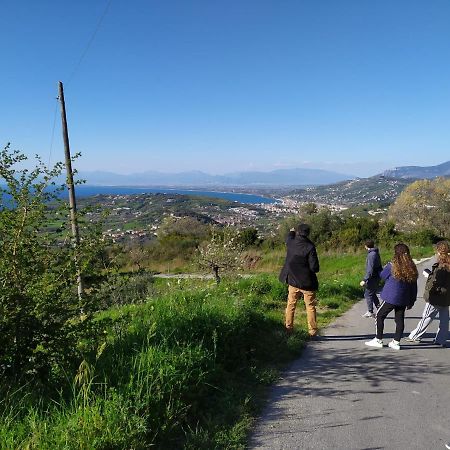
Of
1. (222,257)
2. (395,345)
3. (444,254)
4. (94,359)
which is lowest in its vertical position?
(222,257)

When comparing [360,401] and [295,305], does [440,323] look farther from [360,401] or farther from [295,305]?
[360,401]

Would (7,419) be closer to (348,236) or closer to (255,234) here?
(348,236)

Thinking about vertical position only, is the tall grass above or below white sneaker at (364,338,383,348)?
above

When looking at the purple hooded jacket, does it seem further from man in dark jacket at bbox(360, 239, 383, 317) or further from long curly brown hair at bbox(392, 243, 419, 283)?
man in dark jacket at bbox(360, 239, 383, 317)

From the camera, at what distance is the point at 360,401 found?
4.38 metres

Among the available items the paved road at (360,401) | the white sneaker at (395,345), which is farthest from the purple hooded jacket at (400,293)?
the paved road at (360,401)

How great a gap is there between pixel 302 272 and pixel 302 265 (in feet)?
0.37

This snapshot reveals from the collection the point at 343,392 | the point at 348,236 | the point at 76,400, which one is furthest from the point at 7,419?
the point at 348,236

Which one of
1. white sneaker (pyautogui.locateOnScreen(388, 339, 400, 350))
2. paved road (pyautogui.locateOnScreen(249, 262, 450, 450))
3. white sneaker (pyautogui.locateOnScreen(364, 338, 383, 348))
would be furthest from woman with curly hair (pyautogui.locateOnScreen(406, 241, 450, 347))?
white sneaker (pyautogui.locateOnScreen(364, 338, 383, 348))

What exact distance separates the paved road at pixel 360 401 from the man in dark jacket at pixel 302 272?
0.56 metres

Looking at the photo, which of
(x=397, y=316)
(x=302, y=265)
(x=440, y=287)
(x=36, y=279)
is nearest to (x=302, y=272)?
(x=302, y=265)

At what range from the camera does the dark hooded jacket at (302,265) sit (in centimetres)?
652

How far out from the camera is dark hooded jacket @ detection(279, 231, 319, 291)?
652 cm

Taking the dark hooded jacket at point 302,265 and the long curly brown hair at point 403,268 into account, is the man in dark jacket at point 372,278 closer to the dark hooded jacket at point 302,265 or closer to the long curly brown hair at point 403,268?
the long curly brown hair at point 403,268
